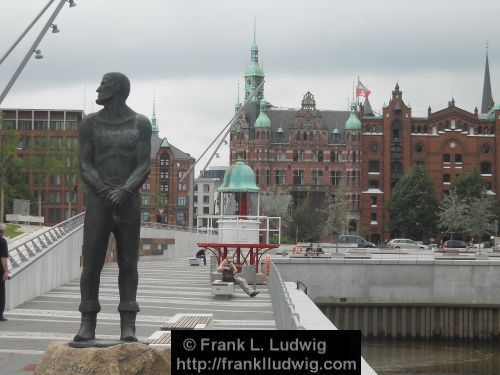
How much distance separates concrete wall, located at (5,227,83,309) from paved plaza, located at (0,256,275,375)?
278 millimetres

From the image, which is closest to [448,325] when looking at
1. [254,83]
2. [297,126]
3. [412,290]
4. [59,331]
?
[412,290]

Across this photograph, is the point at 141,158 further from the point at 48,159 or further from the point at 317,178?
the point at 317,178

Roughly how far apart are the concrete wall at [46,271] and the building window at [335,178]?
107 m

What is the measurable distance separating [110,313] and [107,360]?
12.8m

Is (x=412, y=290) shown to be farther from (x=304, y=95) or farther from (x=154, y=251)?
(x=304, y=95)

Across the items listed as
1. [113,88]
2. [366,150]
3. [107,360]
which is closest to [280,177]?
[366,150]

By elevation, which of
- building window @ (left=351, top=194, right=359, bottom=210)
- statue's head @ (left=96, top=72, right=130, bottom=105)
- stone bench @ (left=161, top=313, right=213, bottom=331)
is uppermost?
Answer: building window @ (left=351, top=194, right=359, bottom=210)

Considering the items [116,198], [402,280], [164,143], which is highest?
[164,143]

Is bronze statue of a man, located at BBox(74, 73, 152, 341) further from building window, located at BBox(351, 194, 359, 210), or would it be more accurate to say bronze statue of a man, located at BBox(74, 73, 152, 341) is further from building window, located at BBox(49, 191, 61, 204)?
building window, located at BBox(351, 194, 359, 210)

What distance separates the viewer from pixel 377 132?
137 meters

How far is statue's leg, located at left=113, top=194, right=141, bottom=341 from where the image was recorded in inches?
439

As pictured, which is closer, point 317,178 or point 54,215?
point 54,215

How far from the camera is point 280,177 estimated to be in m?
144

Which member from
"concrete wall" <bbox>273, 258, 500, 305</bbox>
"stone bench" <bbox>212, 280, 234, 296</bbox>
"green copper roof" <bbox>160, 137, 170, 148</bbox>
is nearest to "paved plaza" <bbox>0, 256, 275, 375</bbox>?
"stone bench" <bbox>212, 280, 234, 296</bbox>
